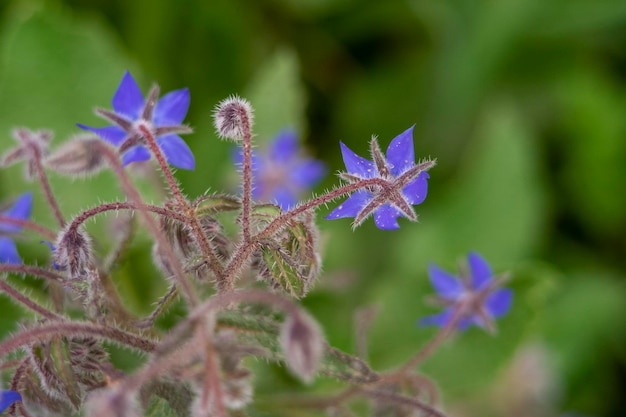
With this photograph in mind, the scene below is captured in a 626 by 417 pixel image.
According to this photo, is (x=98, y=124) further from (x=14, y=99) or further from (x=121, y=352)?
(x=121, y=352)

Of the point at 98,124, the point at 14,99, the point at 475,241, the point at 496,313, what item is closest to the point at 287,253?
the point at 496,313

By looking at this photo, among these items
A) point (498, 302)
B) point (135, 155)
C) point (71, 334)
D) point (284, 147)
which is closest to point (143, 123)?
point (135, 155)

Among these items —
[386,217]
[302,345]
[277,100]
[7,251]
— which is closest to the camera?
[302,345]

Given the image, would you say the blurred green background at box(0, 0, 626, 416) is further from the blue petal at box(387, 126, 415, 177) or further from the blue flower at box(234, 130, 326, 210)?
the blue petal at box(387, 126, 415, 177)

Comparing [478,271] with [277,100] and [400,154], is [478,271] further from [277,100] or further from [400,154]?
[277,100]

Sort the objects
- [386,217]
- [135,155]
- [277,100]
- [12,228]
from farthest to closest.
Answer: [277,100]
[12,228]
[135,155]
[386,217]

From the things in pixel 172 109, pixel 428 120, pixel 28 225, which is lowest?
pixel 28 225
